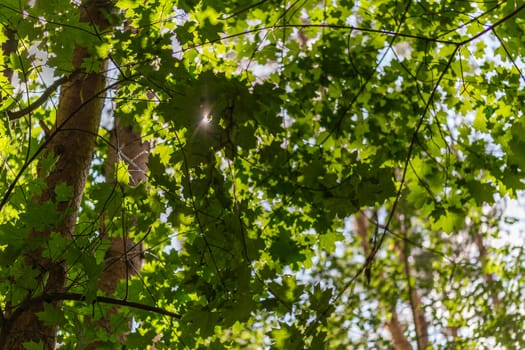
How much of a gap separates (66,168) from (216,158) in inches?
30.5

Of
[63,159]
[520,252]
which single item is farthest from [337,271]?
[63,159]

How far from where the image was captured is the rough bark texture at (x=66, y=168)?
5.99 feet

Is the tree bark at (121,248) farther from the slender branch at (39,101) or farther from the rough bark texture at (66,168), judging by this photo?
the slender branch at (39,101)

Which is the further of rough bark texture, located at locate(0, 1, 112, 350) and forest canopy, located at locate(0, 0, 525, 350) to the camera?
rough bark texture, located at locate(0, 1, 112, 350)

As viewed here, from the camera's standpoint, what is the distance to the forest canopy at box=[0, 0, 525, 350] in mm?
1494

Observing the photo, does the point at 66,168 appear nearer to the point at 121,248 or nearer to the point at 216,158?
the point at 216,158

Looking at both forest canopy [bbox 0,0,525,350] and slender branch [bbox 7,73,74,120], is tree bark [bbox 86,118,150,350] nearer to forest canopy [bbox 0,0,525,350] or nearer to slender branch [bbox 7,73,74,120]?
forest canopy [bbox 0,0,525,350]

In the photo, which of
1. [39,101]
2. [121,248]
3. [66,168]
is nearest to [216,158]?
[66,168]

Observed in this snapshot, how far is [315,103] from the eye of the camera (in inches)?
138

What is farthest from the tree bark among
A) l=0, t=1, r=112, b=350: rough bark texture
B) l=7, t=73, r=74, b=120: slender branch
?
l=7, t=73, r=74, b=120: slender branch

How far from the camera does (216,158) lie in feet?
8.89

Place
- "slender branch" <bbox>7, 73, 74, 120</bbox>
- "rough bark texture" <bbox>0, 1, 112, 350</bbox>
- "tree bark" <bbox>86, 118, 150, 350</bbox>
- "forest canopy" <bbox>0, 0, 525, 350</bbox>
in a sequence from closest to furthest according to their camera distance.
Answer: "forest canopy" <bbox>0, 0, 525, 350</bbox>
"rough bark texture" <bbox>0, 1, 112, 350</bbox>
"slender branch" <bbox>7, 73, 74, 120</bbox>
"tree bark" <bbox>86, 118, 150, 350</bbox>

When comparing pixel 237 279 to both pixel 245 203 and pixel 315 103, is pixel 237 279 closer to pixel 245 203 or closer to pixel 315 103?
pixel 245 203

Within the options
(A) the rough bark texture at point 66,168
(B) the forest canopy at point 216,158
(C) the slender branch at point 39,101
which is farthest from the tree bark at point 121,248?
(C) the slender branch at point 39,101
